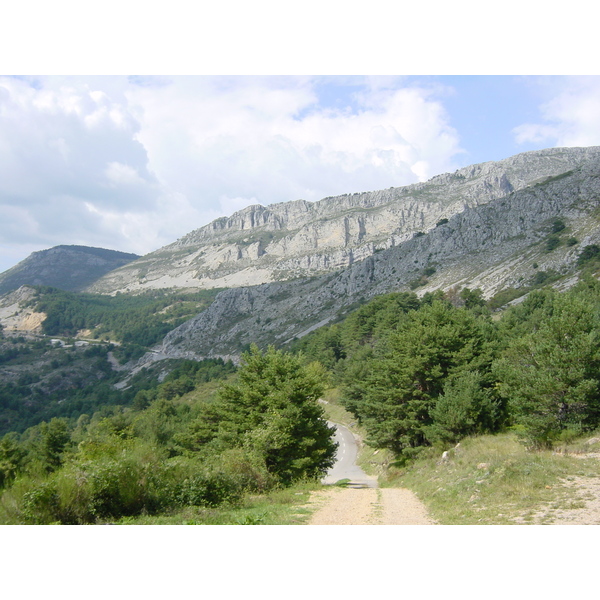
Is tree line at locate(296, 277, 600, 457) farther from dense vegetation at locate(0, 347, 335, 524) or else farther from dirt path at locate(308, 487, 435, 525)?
dirt path at locate(308, 487, 435, 525)

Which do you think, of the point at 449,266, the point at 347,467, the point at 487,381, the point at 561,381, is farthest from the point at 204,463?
the point at 449,266

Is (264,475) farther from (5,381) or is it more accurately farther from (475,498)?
(5,381)

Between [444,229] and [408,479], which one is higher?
[444,229]

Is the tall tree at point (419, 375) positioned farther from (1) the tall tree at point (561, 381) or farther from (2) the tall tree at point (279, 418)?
(1) the tall tree at point (561, 381)

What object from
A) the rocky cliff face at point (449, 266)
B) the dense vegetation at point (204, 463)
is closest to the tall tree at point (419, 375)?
the dense vegetation at point (204, 463)

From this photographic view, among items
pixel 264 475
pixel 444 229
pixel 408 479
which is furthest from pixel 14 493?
pixel 444 229

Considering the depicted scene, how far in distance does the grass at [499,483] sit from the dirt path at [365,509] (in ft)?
1.95

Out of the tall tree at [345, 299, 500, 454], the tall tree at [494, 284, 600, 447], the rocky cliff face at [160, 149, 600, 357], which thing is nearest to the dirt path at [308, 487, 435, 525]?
the tall tree at [494, 284, 600, 447]

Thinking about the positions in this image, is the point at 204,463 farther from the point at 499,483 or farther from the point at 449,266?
the point at 449,266

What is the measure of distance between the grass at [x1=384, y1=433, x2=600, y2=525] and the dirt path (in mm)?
593

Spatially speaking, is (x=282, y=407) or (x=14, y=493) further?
(x=282, y=407)

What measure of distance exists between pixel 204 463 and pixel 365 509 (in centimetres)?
626

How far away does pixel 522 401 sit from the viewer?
774 inches

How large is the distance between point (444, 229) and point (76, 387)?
14228cm
